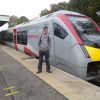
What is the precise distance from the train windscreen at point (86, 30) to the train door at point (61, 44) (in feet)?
1.81

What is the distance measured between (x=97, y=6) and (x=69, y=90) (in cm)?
2662

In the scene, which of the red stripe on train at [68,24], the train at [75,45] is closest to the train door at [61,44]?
the train at [75,45]

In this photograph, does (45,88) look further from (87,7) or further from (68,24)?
(87,7)

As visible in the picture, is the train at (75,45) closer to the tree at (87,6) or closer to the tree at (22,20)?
the tree at (87,6)

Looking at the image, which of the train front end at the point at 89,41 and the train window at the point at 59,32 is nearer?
the train front end at the point at 89,41

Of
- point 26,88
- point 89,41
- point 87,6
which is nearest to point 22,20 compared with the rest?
point 87,6

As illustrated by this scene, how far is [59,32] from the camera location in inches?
399

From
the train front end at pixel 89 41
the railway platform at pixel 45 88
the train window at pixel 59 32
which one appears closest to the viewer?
the railway platform at pixel 45 88

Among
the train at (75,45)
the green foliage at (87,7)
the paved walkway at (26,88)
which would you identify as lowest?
the paved walkway at (26,88)

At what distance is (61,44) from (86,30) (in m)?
1.26

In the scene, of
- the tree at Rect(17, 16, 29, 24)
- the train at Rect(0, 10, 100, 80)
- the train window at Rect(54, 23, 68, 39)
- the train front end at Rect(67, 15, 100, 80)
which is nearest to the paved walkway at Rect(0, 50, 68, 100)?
the train at Rect(0, 10, 100, 80)

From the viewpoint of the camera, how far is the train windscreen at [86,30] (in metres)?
9.31

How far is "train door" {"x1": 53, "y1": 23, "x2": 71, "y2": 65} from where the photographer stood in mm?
9406

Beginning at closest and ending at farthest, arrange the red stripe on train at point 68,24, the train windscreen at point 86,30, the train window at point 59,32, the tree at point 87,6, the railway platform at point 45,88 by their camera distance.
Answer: the railway platform at point 45,88 → the red stripe on train at point 68,24 → the train windscreen at point 86,30 → the train window at point 59,32 → the tree at point 87,6
